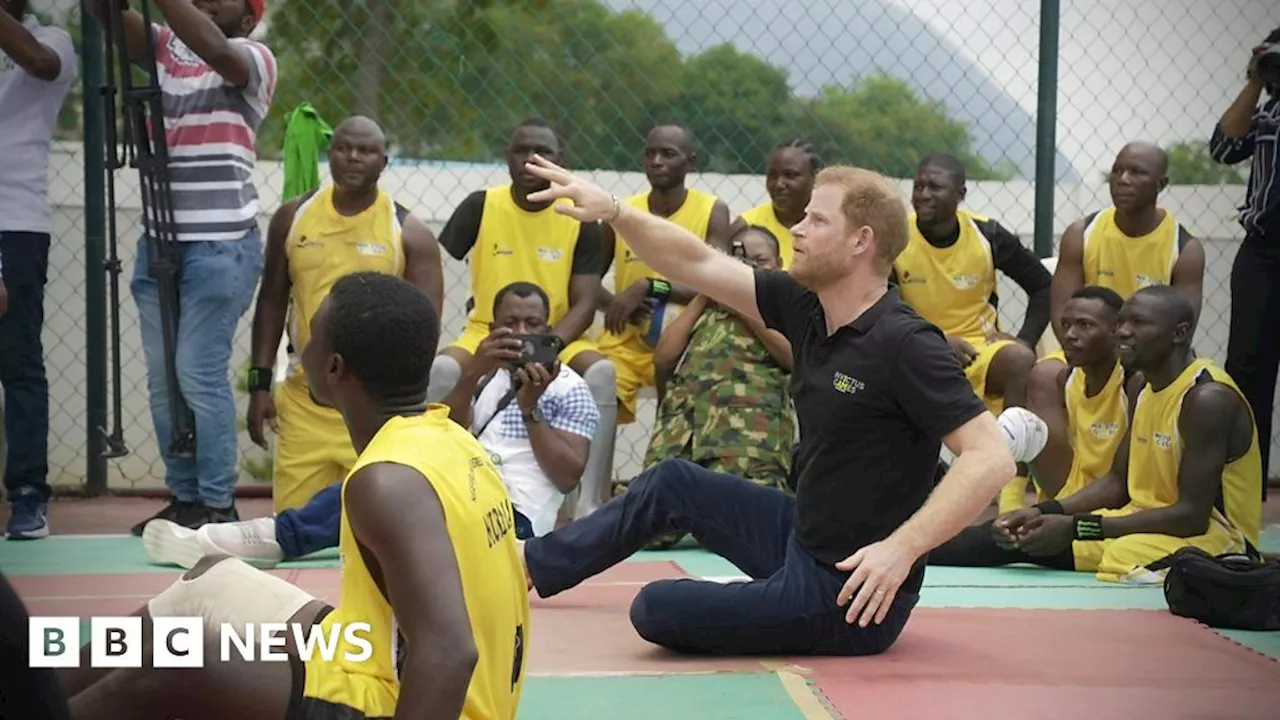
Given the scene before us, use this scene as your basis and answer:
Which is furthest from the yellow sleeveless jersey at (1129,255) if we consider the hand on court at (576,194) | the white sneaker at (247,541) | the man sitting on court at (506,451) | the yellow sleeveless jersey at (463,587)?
the yellow sleeveless jersey at (463,587)

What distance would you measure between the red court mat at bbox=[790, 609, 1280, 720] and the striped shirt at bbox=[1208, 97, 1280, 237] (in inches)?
97.0

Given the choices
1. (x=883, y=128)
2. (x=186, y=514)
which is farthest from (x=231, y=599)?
(x=883, y=128)

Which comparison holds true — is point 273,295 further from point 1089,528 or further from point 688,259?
point 1089,528

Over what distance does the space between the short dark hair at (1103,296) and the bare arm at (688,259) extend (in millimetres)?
2495

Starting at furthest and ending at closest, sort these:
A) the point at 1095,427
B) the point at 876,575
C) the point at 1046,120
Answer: the point at 1046,120, the point at 1095,427, the point at 876,575

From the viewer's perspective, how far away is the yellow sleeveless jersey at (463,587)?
2631 mm

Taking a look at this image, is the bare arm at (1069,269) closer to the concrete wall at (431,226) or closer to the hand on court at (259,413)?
the concrete wall at (431,226)

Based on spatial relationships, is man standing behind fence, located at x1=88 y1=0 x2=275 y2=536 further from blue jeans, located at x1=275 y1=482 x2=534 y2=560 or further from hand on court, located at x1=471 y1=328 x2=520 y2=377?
hand on court, located at x1=471 y1=328 x2=520 y2=377

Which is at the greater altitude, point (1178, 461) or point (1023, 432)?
point (1178, 461)

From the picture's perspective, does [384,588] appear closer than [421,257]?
Yes

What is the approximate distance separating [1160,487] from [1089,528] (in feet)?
1.07

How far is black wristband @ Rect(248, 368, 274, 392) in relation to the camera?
6809 mm

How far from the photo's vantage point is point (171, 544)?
5.70 m

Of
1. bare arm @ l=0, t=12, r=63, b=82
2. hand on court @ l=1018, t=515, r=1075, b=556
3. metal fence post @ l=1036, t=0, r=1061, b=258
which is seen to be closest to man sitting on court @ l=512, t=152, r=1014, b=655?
hand on court @ l=1018, t=515, r=1075, b=556
